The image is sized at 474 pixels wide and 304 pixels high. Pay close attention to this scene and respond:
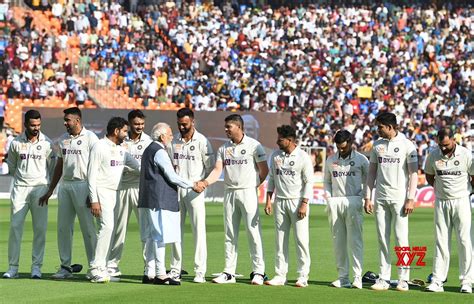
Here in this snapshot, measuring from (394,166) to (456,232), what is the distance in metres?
1.26

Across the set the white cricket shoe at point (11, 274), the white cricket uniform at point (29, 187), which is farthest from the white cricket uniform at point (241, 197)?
the white cricket shoe at point (11, 274)

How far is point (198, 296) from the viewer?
14719mm

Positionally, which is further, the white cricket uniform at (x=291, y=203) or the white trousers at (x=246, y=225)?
the white trousers at (x=246, y=225)

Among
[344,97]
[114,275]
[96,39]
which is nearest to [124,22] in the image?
[96,39]

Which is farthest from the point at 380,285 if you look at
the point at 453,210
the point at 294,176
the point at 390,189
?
the point at 294,176

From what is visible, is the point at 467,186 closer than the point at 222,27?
Yes

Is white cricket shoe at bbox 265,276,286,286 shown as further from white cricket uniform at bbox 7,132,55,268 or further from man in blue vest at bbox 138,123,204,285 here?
white cricket uniform at bbox 7,132,55,268

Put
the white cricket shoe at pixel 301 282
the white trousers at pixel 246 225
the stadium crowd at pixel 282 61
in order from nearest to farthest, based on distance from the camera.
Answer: the white cricket shoe at pixel 301 282 → the white trousers at pixel 246 225 → the stadium crowd at pixel 282 61

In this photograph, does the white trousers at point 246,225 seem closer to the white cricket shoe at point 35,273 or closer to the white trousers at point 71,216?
the white trousers at point 71,216

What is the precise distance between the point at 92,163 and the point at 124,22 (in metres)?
34.0

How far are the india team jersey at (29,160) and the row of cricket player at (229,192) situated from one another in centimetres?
1

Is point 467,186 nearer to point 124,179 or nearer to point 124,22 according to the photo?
point 124,179

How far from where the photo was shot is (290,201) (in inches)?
636

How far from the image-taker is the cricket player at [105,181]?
16.0 metres
